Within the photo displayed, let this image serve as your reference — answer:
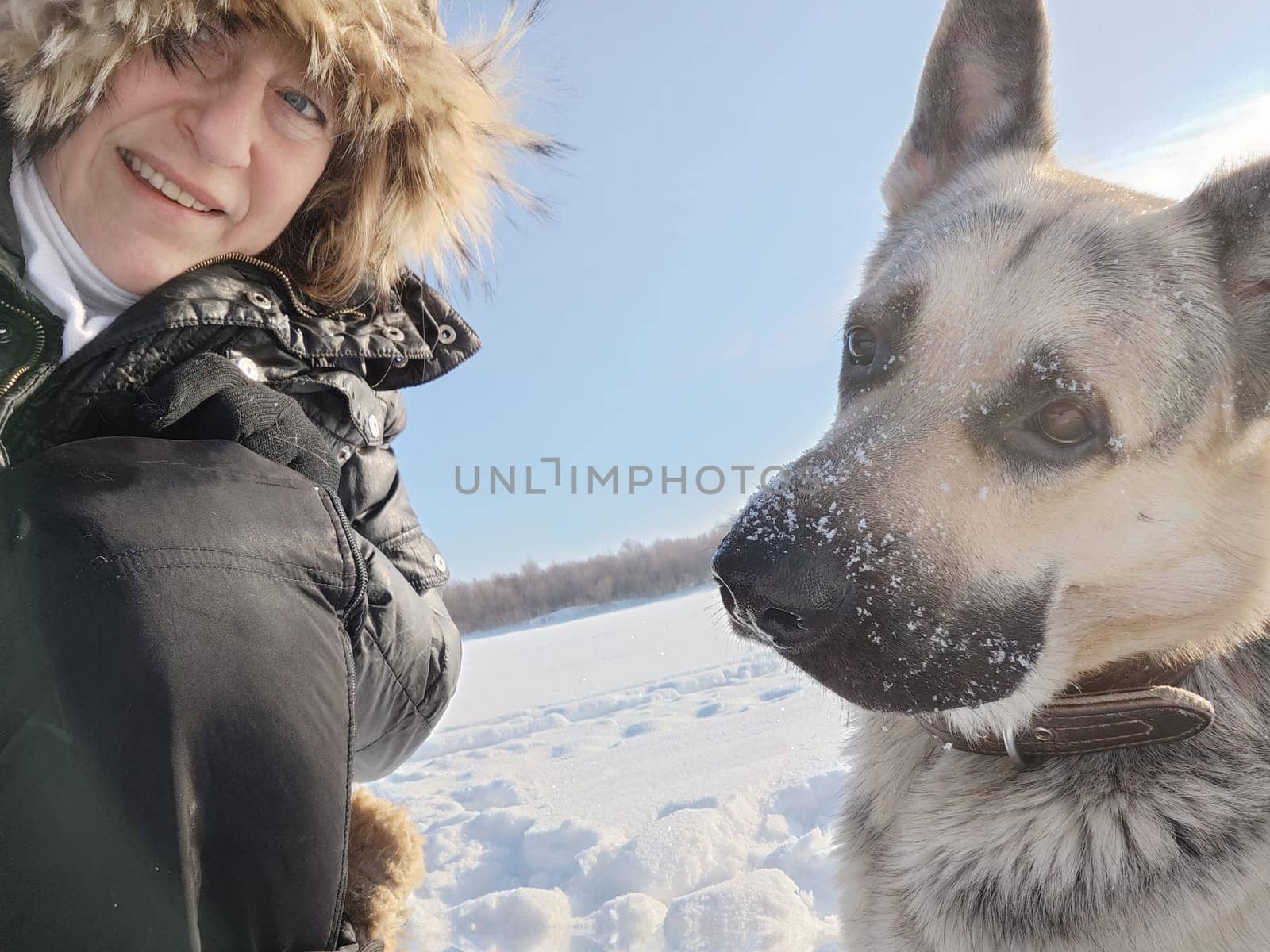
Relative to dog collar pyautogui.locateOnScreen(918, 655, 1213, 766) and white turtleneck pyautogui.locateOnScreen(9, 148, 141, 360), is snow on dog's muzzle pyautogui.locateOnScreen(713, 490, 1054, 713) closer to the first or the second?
dog collar pyautogui.locateOnScreen(918, 655, 1213, 766)

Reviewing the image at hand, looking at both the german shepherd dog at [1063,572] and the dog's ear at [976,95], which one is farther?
the dog's ear at [976,95]

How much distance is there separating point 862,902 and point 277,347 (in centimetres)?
220

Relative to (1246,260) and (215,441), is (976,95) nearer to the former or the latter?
(1246,260)

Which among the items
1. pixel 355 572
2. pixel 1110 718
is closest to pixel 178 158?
pixel 355 572

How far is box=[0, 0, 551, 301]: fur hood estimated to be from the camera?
180cm

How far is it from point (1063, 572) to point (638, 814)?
2694 mm

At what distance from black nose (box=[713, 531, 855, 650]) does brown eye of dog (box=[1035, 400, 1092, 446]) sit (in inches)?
24.5

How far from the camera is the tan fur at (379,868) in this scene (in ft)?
6.12

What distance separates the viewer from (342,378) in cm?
233

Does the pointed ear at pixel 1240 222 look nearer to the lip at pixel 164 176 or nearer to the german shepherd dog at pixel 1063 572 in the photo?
the german shepherd dog at pixel 1063 572

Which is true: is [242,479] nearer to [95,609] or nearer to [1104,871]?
[95,609]

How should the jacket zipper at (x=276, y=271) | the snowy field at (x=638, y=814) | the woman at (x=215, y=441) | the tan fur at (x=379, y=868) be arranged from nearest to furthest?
1. the woman at (x=215, y=441)
2. the tan fur at (x=379, y=868)
3. the jacket zipper at (x=276, y=271)
4. the snowy field at (x=638, y=814)

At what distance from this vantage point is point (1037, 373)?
1787 millimetres

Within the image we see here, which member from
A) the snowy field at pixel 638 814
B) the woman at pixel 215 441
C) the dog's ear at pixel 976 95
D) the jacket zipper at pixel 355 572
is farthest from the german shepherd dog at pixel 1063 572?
the woman at pixel 215 441
